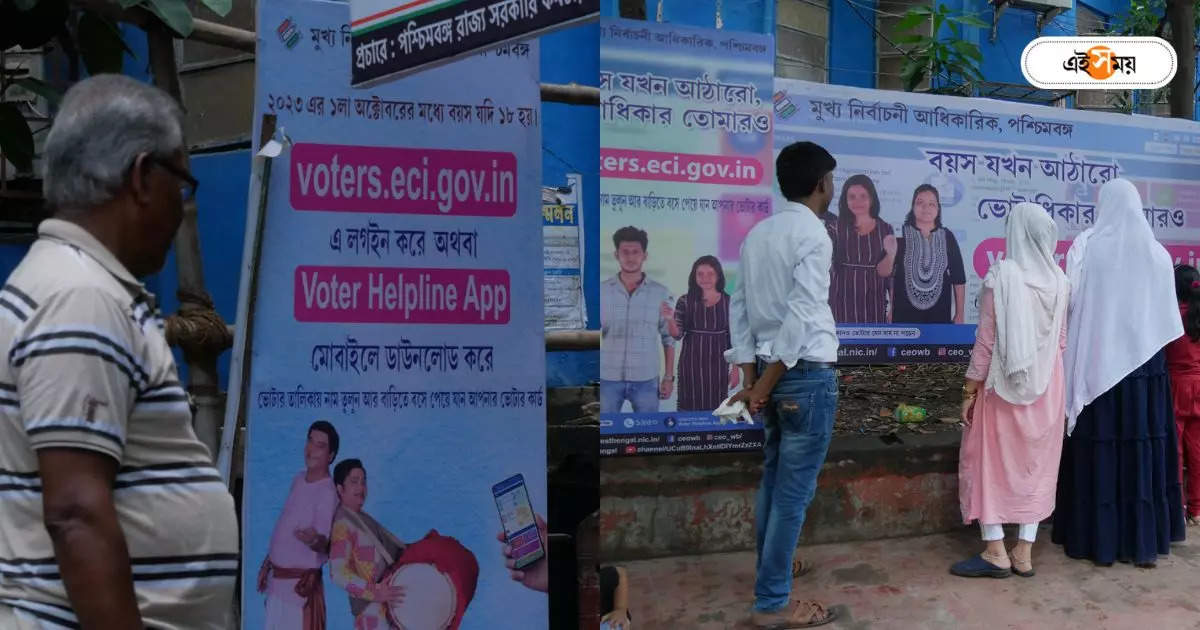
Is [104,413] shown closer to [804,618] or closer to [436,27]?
[436,27]

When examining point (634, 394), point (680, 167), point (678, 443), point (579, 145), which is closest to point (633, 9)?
point (680, 167)

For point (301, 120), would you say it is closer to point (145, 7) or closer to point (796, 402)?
point (145, 7)

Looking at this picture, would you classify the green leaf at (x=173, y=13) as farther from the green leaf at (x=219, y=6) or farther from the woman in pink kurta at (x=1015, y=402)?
the woman in pink kurta at (x=1015, y=402)

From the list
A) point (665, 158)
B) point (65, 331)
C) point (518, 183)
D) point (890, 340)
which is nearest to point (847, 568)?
point (890, 340)

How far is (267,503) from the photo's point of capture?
2643mm

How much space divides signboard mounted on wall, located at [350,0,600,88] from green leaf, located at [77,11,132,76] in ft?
2.15

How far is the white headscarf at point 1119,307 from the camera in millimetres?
4824

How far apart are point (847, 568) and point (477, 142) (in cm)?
269

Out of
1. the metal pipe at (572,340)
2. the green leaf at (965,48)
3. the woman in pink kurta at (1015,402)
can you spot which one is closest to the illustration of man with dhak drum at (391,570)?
the metal pipe at (572,340)

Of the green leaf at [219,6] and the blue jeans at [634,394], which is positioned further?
the blue jeans at [634,394]

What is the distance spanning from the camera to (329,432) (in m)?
2.68

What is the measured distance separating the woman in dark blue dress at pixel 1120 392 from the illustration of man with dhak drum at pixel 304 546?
139 inches

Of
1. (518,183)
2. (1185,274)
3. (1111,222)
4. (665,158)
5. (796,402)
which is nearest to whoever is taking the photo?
(518,183)

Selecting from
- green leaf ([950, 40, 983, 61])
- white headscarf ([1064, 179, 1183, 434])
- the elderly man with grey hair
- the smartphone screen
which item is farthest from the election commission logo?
the elderly man with grey hair
